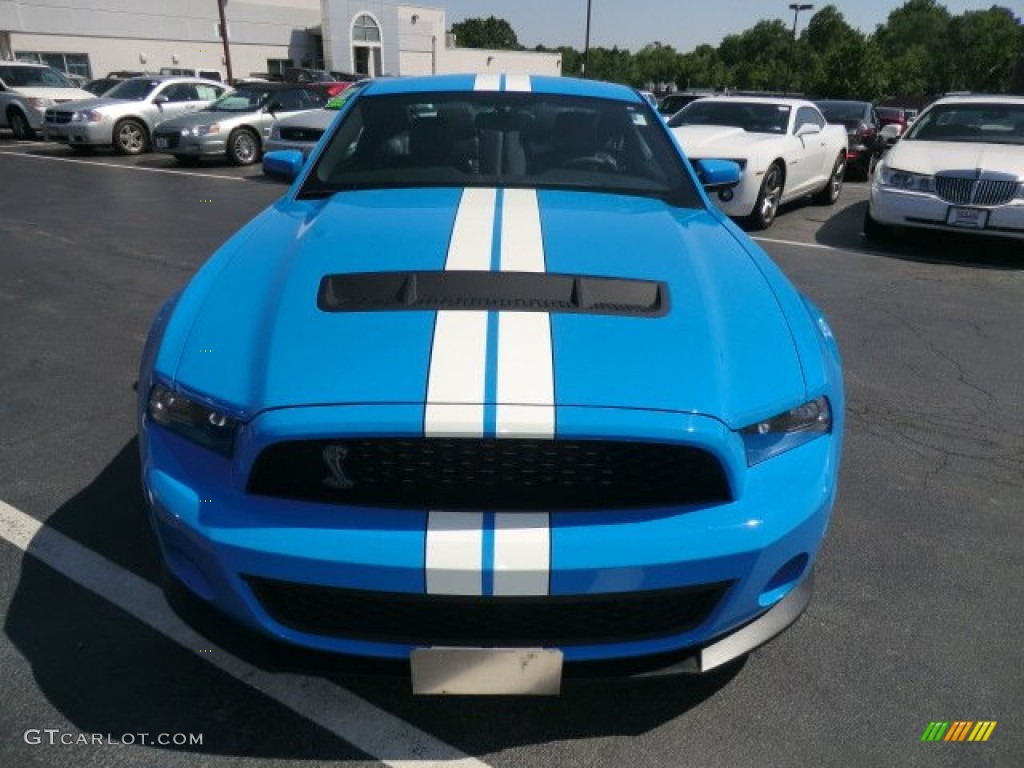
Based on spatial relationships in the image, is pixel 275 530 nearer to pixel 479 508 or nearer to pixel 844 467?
pixel 479 508

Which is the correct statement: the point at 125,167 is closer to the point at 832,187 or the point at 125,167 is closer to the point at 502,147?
the point at 832,187

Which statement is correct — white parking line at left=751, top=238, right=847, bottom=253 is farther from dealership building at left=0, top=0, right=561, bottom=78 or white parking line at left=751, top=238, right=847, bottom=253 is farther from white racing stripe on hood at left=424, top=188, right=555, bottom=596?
dealership building at left=0, top=0, right=561, bottom=78

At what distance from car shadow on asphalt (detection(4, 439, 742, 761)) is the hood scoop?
862 millimetres

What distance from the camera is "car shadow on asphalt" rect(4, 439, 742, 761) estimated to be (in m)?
1.80

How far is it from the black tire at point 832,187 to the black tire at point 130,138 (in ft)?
42.0

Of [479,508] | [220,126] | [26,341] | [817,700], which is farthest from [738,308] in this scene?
[220,126]

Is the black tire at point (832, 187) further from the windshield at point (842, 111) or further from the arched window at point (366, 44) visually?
the arched window at point (366, 44)

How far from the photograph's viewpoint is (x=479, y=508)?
5.34 feet

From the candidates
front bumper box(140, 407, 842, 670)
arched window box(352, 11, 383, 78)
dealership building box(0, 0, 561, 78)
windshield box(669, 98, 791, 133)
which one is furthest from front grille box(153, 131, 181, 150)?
arched window box(352, 11, 383, 78)

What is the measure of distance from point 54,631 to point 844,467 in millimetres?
3058

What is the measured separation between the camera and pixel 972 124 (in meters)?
7.96

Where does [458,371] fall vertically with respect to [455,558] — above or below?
above

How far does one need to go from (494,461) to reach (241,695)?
107 centimetres

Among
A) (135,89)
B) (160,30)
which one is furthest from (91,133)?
(160,30)
